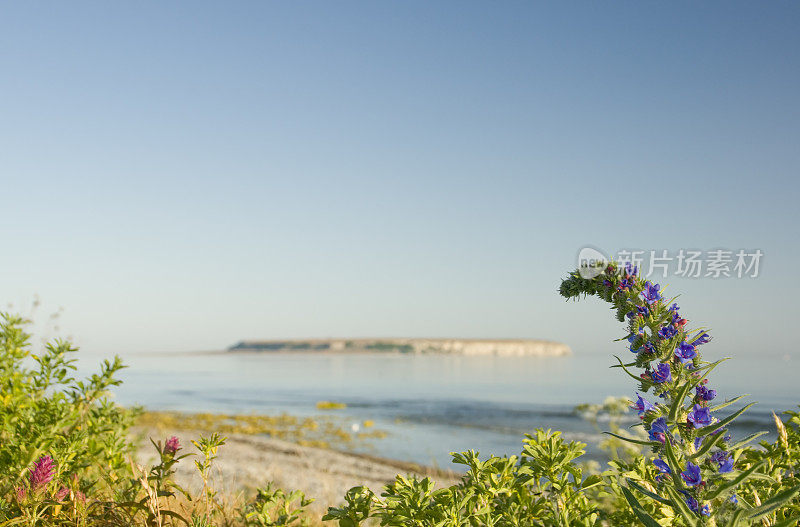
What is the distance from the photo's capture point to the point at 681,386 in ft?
6.22

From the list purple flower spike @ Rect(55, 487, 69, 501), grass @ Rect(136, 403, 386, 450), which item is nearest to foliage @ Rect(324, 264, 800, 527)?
purple flower spike @ Rect(55, 487, 69, 501)

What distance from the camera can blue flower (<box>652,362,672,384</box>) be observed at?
75.2 inches

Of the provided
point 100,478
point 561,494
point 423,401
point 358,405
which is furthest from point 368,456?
point 423,401

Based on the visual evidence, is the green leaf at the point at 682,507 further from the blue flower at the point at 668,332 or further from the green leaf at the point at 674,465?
the blue flower at the point at 668,332

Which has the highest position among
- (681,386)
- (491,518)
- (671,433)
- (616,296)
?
(616,296)

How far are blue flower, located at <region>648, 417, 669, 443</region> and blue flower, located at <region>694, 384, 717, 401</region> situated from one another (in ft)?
0.47

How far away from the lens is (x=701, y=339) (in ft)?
6.46

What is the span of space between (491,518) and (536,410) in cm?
3519

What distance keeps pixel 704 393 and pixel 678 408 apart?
21 cm

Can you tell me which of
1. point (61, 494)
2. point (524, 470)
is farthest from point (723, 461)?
point (61, 494)

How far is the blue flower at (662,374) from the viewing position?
191 cm

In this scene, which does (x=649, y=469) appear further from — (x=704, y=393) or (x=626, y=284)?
(x=626, y=284)

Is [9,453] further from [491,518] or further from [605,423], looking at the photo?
[605,423]

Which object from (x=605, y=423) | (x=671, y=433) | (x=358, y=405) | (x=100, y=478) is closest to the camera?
(x=671, y=433)
